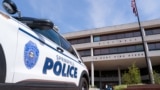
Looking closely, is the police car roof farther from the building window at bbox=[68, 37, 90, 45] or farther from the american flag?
the building window at bbox=[68, 37, 90, 45]

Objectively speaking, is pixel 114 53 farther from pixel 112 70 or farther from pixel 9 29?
pixel 9 29

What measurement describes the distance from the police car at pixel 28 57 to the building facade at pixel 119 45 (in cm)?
3472

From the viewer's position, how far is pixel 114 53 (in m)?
40.0

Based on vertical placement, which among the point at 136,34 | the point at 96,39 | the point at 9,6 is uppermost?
the point at 96,39

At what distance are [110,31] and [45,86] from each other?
127 ft

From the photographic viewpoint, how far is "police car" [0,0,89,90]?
2236mm

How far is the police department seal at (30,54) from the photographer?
261 cm

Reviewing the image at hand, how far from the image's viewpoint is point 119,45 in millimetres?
40156

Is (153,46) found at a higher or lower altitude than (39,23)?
higher

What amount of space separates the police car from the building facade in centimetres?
3472

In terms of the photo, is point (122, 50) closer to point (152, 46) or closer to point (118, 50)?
point (118, 50)

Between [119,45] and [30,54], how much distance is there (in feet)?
126

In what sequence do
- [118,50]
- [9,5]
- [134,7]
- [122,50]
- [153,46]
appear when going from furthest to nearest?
[118,50], [122,50], [153,46], [134,7], [9,5]

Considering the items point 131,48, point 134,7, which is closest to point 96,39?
point 131,48
